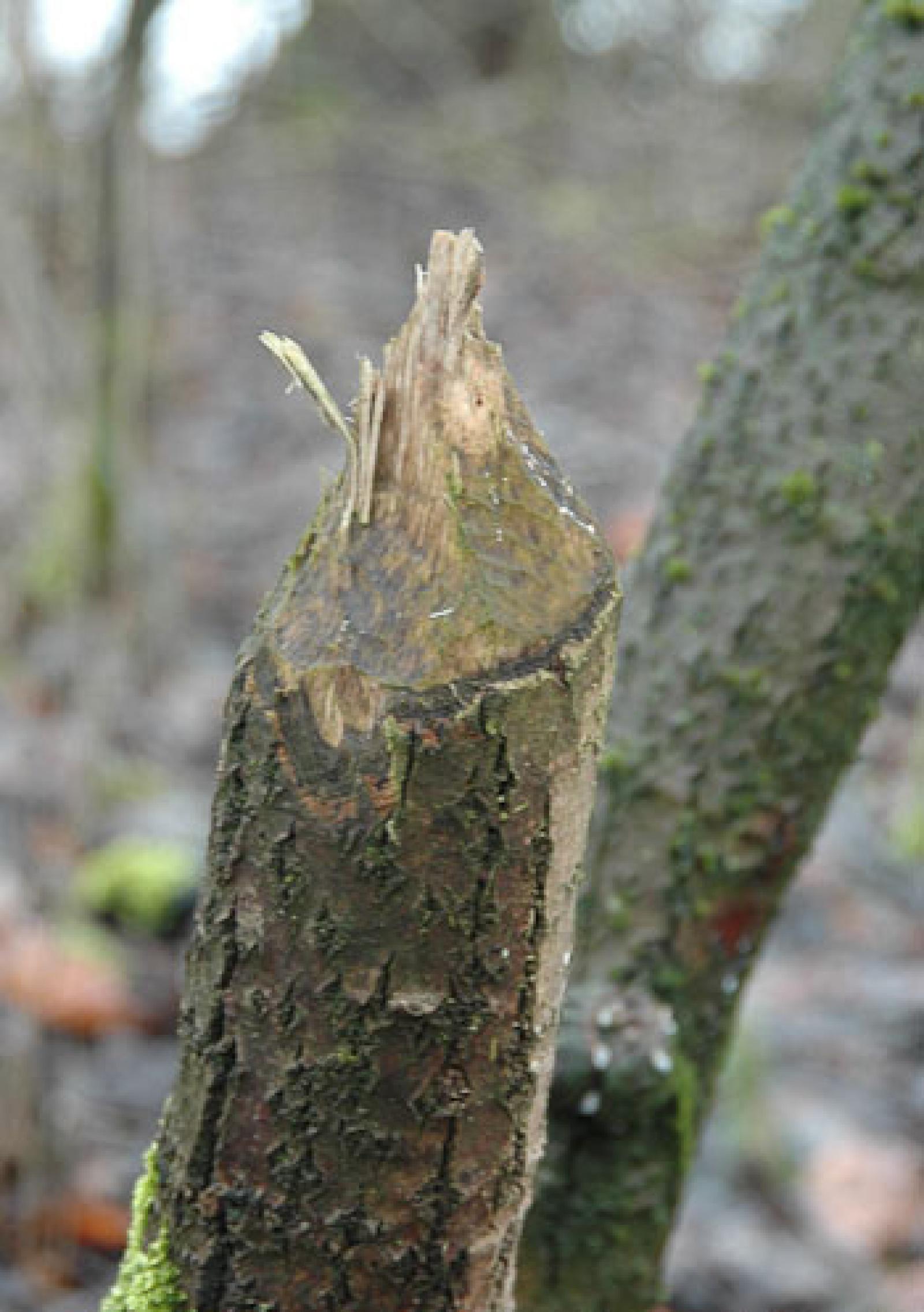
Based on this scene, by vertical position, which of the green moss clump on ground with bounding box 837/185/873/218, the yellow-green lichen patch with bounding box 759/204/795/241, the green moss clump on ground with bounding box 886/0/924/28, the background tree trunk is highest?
the background tree trunk

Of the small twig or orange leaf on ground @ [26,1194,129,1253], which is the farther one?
orange leaf on ground @ [26,1194,129,1253]

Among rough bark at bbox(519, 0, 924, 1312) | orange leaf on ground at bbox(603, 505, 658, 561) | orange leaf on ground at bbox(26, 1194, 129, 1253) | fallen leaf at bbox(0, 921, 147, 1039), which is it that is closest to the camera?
rough bark at bbox(519, 0, 924, 1312)

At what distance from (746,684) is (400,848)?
0.58m

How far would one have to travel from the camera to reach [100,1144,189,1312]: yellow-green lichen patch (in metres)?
0.87

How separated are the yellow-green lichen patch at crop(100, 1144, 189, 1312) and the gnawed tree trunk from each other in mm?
32

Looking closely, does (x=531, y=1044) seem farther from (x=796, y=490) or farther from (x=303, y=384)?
(x=796, y=490)

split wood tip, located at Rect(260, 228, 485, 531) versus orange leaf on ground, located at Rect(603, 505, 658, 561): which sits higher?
orange leaf on ground, located at Rect(603, 505, 658, 561)

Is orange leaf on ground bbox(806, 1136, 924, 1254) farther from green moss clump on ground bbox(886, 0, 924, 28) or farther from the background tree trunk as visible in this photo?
the background tree trunk

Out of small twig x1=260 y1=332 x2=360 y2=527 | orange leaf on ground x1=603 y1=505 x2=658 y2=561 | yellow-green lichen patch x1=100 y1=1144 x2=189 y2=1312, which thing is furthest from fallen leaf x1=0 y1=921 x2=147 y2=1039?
orange leaf on ground x1=603 y1=505 x2=658 y2=561

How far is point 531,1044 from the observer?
831mm

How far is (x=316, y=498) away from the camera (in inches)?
241

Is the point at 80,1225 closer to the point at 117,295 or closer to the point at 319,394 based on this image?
the point at 319,394

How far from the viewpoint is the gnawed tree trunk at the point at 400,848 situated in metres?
0.75

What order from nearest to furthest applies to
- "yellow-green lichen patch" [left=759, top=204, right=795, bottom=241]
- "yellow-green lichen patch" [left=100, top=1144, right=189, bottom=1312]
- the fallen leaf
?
"yellow-green lichen patch" [left=100, top=1144, right=189, bottom=1312] → "yellow-green lichen patch" [left=759, top=204, right=795, bottom=241] → the fallen leaf
